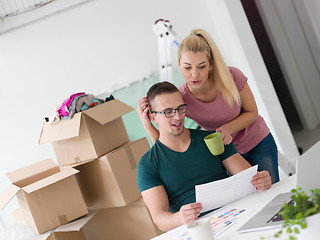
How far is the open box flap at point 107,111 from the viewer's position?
2.64 metres

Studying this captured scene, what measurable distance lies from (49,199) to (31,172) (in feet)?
1.03

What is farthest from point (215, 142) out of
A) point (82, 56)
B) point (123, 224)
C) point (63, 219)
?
point (82, 56)

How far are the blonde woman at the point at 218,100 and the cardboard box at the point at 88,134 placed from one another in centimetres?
74

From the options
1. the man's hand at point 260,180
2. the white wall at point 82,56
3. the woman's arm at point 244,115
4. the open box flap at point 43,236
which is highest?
the white wall at point 82,56

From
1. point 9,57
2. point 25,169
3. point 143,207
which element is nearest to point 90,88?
point 9,57

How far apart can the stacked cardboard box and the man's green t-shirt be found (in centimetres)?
91

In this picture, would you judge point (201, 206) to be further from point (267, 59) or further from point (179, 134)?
point (267, 59)

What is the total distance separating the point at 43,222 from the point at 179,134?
1.29m

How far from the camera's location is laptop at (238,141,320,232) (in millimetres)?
1119

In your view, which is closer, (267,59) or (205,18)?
(205,18)

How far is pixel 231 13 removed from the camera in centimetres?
374

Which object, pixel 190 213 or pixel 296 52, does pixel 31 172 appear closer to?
pixel 190 213

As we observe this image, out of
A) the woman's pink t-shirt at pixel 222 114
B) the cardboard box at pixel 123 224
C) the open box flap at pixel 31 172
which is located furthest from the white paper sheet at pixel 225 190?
the open box flap at pixel 31 172

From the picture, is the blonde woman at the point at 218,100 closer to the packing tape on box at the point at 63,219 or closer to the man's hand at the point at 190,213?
the man's hand at the point at 190,213
